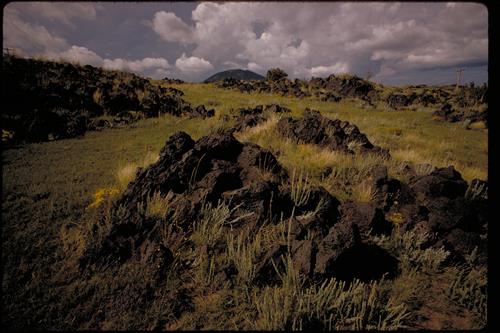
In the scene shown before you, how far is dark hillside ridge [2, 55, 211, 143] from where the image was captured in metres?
7.55

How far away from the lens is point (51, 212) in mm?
3529

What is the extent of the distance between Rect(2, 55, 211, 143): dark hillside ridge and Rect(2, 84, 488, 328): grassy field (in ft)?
2.91

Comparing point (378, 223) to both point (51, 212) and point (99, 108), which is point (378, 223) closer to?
point (51, 212)

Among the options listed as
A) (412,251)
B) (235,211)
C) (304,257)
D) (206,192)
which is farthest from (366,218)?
(206,192)

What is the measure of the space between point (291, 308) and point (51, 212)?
12.0 ft

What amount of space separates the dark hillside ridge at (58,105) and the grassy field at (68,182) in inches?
34.9

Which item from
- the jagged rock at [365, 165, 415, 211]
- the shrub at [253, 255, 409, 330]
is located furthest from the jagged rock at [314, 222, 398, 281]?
the jagged rock at [365, 165, 415, 211]

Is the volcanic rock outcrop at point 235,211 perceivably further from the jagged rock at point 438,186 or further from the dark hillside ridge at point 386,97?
the dark hillside ridge at point 386,97

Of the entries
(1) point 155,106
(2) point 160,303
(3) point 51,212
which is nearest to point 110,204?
(3) point 51,212

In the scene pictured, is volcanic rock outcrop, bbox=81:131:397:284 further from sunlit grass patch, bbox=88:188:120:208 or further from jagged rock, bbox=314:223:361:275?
sunlit grass patch, bbox=88:188:120:208

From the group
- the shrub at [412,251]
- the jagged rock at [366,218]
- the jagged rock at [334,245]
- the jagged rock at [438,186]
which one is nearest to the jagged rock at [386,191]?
the jagged rock at [438,186]

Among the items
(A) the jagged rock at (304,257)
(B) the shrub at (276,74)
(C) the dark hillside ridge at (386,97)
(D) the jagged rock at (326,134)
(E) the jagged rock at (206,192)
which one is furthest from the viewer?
(B) the shrub at (276,74)

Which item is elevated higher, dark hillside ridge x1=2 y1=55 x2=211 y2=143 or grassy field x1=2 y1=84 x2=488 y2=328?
dark hillside ridge x1=2 y1=55 x2=211 y2=143

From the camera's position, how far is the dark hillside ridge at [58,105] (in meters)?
7.55
